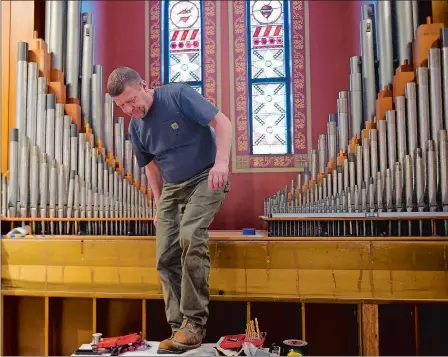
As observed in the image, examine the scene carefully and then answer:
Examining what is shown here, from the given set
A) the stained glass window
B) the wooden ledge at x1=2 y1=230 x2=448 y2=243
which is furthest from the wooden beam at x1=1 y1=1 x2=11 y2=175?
the stained glass window

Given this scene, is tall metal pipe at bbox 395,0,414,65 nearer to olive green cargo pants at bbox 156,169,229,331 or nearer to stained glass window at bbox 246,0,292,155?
stained glass window at bbox 246,0,292,155

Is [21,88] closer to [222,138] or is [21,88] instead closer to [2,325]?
[2,325]

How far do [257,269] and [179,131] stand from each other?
1.03 m

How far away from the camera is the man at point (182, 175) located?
221 centimetres

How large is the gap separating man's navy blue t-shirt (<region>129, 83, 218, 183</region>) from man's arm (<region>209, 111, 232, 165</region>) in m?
0.04

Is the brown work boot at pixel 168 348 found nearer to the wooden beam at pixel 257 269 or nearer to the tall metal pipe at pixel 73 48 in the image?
the wooden beam at pixel 257 269

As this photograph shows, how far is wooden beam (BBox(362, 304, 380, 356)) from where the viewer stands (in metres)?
2.63

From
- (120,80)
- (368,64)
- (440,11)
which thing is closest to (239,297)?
(120,80)

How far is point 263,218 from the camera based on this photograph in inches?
129

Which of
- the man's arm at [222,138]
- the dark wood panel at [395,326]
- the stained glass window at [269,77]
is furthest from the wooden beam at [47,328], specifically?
the stained glass window at [269,77]

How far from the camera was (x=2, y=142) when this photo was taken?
3451 mm

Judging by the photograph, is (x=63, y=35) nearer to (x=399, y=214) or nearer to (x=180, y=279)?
(x=180, y=279)

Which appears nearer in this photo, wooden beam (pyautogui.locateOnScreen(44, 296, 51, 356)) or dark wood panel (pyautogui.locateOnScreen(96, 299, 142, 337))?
wooden beam (pyautogui.locateOnScreen(44, 296, 51, 356))

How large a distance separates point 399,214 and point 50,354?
253 centimetres
